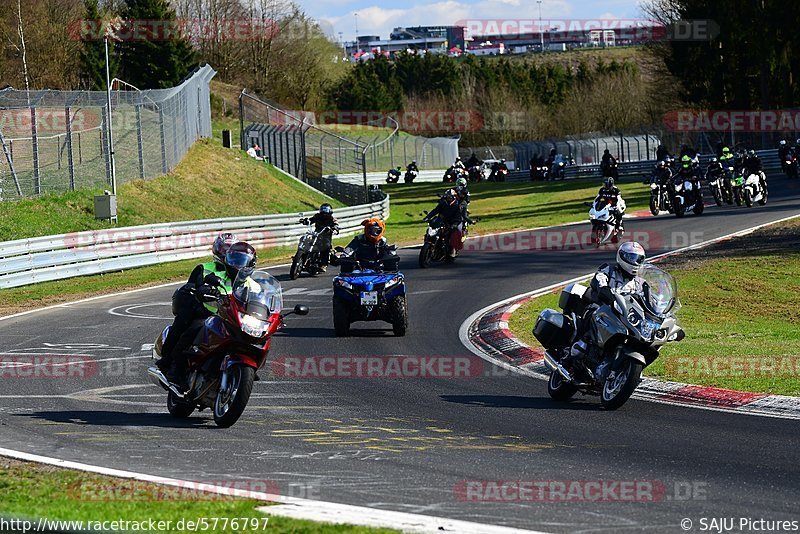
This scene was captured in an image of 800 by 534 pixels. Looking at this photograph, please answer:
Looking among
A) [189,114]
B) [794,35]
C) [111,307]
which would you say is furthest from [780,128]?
[111,307]

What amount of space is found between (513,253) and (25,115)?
13458 millimetres

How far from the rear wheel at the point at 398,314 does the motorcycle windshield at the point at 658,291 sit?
20.5 feet

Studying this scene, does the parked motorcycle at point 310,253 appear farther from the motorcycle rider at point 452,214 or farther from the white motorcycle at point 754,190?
the white motorcycle at point 754,190

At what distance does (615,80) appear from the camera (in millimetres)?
113125

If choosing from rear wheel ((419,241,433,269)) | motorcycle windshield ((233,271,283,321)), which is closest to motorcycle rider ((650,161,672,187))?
rear wheel ((419,241,433,269))

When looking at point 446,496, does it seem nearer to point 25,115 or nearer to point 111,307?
point 111,307

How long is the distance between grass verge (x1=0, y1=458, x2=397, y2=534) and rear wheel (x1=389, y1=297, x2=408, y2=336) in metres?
8.59

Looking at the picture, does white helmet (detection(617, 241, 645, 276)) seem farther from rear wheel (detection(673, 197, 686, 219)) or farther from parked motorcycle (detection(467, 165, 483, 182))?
parked motorcycle (detection(467, 165, 483, 182))

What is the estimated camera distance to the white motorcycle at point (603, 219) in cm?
2862

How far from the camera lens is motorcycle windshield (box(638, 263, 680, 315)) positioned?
10.4 meters

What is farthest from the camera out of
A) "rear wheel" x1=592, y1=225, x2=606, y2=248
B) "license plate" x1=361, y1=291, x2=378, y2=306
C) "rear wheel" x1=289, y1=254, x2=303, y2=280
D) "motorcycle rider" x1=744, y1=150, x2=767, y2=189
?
"motorcycle rider" x1=744, y1=150, x2=767, y2=189

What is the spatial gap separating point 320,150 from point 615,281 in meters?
50.5

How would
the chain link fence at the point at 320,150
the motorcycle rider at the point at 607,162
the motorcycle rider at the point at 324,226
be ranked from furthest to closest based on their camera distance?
the motorcycle rider at the point at 607,162 → the chain link fence at the point at 320,150 → the motorcycle rider at the point at 324,226

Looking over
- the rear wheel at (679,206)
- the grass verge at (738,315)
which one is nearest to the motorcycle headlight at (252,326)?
the grass verge at (738,315)
